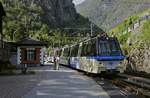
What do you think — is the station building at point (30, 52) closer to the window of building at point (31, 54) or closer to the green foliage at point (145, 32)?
the window of building at point (31, 54)

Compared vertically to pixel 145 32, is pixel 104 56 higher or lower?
lower

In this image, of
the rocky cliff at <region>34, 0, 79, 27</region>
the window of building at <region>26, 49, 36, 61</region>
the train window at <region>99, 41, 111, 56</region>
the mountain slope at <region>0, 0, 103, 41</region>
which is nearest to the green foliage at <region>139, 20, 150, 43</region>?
the train window at <region>99, 41, 111, 56</region>

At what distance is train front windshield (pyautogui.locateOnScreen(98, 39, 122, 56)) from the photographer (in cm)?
2577

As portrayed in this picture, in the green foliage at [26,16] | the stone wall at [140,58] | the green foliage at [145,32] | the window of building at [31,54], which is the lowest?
→ the stone wall at [140,58]

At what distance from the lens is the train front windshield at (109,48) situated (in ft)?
84.5

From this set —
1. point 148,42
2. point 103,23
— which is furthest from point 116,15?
point 148,42

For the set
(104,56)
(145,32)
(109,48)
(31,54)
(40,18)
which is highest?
(40,18)

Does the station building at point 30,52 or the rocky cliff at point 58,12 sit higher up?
the rocky cliff at point 58,12

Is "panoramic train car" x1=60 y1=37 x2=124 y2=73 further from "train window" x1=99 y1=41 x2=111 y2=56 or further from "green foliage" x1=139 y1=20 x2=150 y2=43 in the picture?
"green foliage" x1=139 y1=20 x2=150 y2=43

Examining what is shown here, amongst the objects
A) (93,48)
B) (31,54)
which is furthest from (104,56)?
(31,54)

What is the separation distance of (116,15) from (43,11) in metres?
27.0

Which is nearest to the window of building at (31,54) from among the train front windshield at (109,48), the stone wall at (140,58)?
the stone wall at (140,58)

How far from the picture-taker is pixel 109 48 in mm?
26125

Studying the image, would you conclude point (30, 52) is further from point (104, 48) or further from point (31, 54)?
point (104, 48)
